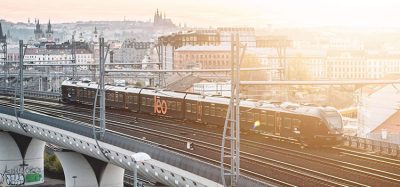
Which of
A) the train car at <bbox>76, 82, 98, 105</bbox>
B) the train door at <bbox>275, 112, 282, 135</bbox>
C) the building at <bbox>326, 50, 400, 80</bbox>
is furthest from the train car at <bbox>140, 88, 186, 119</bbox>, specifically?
the building at <bbox>326, 50, 400, 80</bbox>

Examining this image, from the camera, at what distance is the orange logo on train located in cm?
3952

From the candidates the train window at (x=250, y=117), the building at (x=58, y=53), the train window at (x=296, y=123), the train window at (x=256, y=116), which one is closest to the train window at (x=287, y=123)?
the train window at (x=296, y=123)

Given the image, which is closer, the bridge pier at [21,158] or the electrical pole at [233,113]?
the electrical pole at [233,113]

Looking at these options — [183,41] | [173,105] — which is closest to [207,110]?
[173,105]

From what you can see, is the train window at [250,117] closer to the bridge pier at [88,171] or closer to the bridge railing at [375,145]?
the bridge railing at [375,145]

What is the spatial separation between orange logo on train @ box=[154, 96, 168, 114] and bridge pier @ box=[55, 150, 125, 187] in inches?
192

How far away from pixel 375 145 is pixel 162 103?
1625cm

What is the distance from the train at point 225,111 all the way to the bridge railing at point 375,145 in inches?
30.3

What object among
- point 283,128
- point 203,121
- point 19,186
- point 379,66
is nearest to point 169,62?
point 379,66

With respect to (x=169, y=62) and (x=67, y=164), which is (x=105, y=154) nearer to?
(x=67, y=164)

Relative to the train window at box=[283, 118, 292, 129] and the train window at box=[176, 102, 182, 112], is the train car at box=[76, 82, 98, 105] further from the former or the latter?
the train window at box=[283, 118, 292, 129]

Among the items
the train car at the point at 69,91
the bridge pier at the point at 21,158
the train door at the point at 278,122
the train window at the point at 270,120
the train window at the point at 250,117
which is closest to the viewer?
the train door at the point at 278,122

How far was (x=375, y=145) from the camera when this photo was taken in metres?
25.9

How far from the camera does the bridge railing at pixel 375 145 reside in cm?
2515
